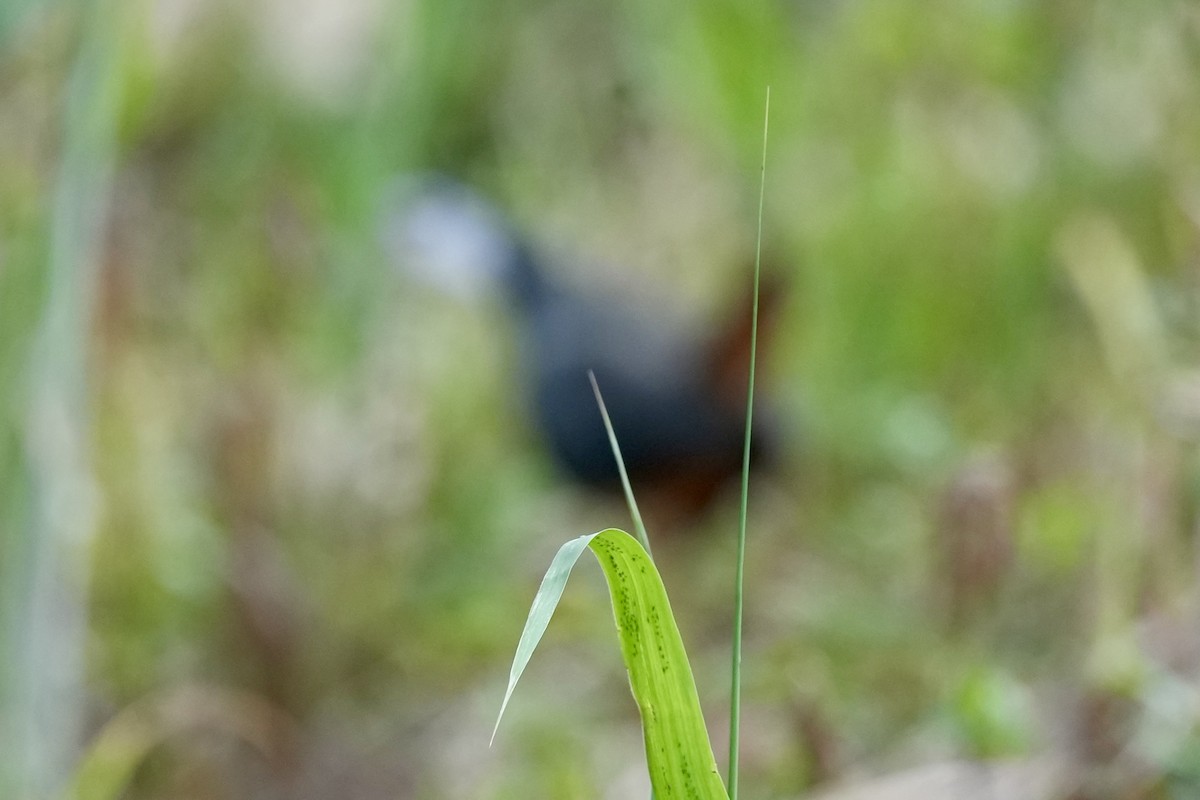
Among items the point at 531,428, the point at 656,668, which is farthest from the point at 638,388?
the point at 656,668

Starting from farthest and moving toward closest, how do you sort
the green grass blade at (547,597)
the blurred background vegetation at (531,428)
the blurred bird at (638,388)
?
the blurred bird at (638,388) < the blurred background vegetation at (531,428) < the green grass blade at (547,597)

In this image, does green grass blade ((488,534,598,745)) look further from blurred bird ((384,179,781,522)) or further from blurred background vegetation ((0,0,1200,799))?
blurred bird ((384,179,781,522))

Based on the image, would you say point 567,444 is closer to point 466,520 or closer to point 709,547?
point 709,547

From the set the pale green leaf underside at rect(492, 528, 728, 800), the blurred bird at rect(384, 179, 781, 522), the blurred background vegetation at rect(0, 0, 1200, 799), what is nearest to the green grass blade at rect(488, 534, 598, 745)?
the pale green leaf underside at rect(492, 528, 728, 800)

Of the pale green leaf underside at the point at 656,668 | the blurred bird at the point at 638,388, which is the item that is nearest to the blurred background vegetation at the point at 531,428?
the blurred bird at the point at 638,388

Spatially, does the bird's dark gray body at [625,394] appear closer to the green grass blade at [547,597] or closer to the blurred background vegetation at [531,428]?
the blurred background vegetation at [531,428]

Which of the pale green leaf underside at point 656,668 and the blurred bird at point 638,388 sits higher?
the blurred bird at point 638,388
